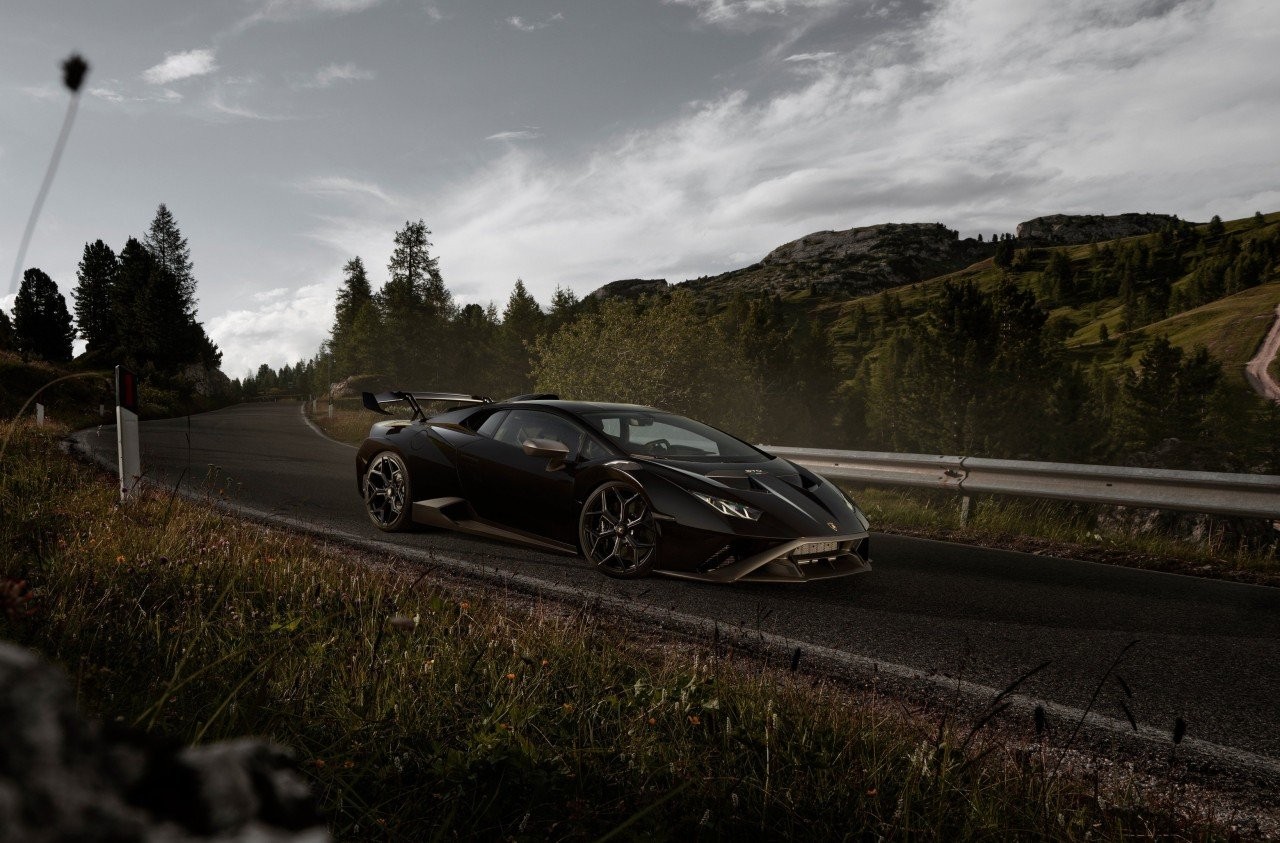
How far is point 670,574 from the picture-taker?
202 inches

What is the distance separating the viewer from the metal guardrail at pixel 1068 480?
6.72 meters

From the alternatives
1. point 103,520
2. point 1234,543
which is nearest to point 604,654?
point 103,520

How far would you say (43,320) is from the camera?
67000 millimetres

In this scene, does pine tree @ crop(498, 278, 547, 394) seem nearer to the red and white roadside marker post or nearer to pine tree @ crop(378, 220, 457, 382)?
pine tree @ crop(378, 220, 457, 382)

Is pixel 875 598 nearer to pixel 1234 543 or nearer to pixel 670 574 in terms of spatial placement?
pixel 670 574

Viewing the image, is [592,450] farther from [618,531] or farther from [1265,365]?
[1265,365]

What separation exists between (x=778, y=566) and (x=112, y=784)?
15.3 ft

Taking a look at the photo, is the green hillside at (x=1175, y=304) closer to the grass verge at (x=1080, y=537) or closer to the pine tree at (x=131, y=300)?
the pine tree at (x=131, y=300)

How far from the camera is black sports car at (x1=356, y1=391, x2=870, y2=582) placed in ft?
16.3

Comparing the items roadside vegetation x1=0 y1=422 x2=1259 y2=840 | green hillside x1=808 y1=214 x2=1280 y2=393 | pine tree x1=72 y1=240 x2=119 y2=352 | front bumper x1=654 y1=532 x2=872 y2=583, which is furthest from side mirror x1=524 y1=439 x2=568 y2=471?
green hillside x1=808 y1=214 x2=1280 y2=393

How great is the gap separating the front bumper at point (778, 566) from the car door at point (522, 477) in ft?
3.39

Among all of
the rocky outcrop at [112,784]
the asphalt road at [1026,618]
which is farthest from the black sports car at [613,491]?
the rocky outcrop at [112,784]

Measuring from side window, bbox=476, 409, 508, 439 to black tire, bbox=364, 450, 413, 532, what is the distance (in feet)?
2.91

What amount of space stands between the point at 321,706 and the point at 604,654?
1119 mm
